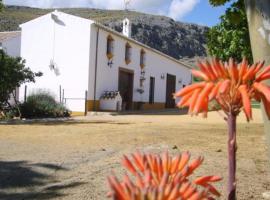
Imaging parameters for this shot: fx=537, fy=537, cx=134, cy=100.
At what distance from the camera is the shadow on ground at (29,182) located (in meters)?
6.54

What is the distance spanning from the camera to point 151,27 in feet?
333

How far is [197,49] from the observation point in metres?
110

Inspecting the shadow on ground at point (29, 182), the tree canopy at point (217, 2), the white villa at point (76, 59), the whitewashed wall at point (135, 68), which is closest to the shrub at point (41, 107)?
the white villa at point (76, 59)

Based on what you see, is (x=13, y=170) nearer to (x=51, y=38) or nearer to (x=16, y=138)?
(x=16, y=138)

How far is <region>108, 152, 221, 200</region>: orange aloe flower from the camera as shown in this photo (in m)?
1.22

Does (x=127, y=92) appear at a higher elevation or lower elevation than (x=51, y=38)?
lower

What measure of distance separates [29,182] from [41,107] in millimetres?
18069

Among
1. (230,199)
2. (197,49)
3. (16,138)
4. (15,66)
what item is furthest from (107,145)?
(197,49)

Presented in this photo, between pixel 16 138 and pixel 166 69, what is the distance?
3211cm

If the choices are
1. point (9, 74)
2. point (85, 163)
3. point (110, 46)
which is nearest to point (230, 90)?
point (85, 163)

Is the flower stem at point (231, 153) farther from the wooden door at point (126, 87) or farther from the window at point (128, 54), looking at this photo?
the window at point (128, 54)

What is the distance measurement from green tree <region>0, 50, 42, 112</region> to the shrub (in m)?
1.14

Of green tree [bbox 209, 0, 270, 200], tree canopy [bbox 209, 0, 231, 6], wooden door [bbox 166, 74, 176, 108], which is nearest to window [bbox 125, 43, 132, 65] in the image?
wooden door [bbox 166, 74, 176, 108]

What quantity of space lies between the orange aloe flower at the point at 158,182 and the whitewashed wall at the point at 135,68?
28.7 meters
